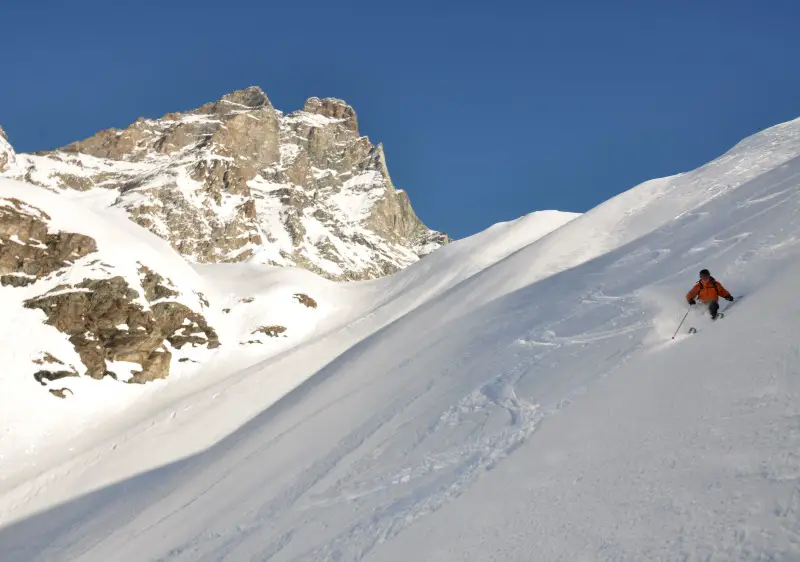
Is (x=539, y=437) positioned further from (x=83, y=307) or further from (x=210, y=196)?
(x=210, y=196)

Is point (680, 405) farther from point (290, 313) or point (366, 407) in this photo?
point (290, 313)

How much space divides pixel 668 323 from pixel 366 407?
634cm

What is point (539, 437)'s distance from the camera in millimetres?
8109

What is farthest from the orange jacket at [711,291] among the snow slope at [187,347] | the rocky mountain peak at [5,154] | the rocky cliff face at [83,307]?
the rocky mountain peak at [5,154]

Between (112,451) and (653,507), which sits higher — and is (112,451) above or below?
above

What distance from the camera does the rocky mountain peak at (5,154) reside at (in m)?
→ 144

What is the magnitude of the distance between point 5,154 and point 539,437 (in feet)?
555

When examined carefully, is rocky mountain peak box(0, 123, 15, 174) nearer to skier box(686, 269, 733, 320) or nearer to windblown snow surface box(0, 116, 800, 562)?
windblown snow surface box(0, 116, 800, 562)

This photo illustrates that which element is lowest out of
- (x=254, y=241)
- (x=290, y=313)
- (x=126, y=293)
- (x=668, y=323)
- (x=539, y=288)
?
(x=668, y=323)

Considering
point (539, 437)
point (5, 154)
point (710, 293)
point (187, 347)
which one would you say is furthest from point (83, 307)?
point (5, 154)

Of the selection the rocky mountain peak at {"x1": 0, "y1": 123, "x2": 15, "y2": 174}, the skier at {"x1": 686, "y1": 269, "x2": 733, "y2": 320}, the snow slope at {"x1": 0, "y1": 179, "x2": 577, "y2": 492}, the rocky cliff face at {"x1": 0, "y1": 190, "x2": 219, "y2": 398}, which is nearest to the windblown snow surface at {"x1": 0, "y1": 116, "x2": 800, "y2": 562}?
the skier at {"x1": 686, "y1": 269, "x2": 733, "y2": 320}

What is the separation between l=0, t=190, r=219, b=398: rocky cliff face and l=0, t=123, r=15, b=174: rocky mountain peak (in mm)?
125325

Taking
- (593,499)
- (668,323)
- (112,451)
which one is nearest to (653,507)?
(593,499)

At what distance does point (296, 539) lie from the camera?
8672 mm
